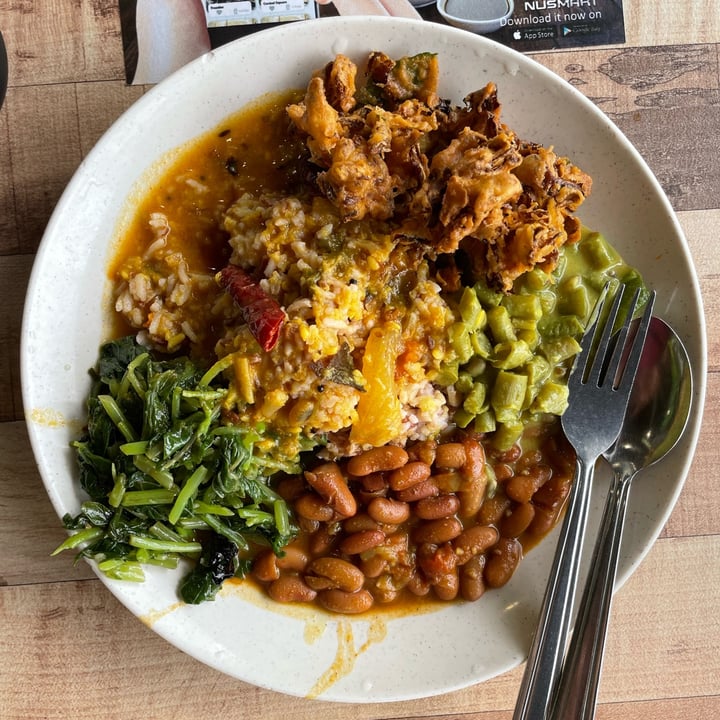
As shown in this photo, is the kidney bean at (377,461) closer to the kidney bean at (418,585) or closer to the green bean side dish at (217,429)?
the green bean side dish at (217,429)

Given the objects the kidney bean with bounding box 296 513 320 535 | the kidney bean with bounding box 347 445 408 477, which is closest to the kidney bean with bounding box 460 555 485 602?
the kidney bean with bounding box 347 445 408 477

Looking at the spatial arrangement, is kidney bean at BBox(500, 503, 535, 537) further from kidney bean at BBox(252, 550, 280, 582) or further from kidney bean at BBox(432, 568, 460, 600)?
kidney bean at BBox(252, 550, 280, 582)

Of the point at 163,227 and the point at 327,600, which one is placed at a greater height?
the point at 163,227

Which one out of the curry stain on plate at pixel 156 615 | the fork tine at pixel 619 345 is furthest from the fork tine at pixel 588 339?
the curry stain on plate at pixel 156 615

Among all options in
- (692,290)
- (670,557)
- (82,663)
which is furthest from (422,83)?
(82,663)

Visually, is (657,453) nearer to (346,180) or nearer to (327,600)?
(327,600)

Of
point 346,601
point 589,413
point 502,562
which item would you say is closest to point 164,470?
point 346,601
